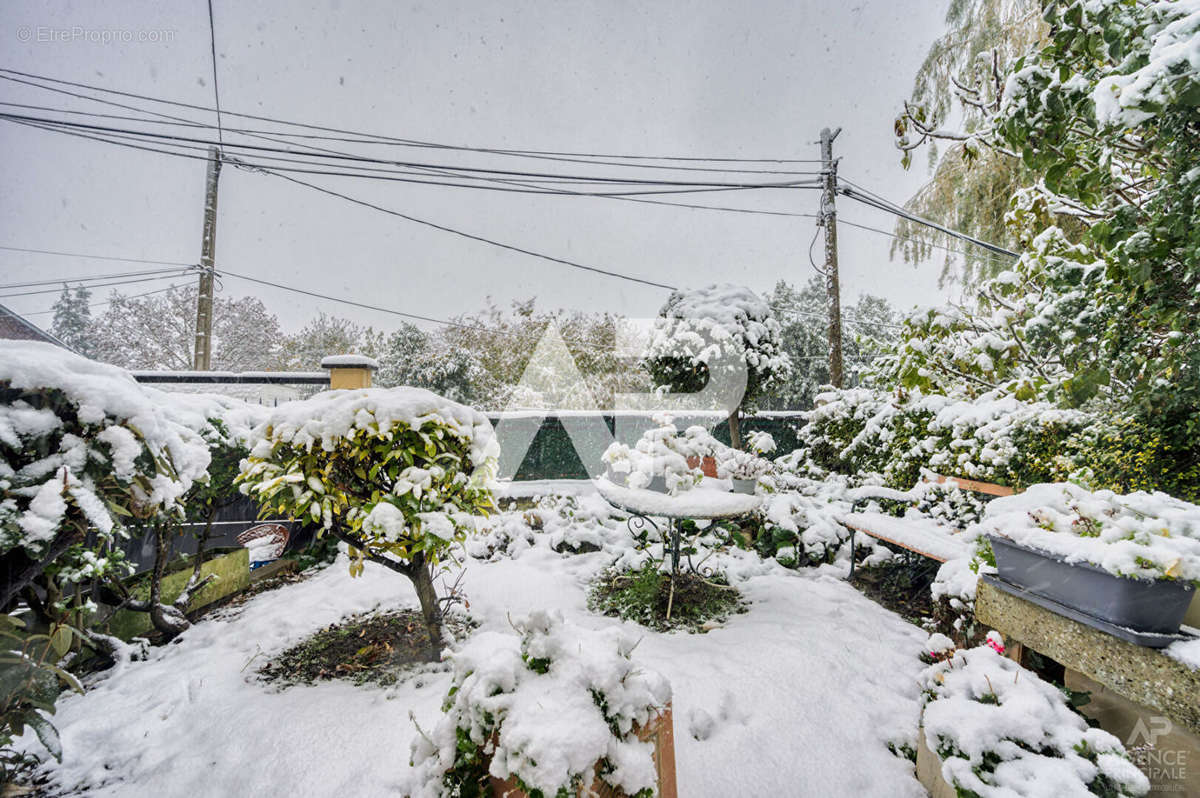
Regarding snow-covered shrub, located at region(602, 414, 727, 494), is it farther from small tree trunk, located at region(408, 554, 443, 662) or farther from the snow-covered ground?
small tree trunk, located at region(408, 554, 443, 662)

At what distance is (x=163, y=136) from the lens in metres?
7.04

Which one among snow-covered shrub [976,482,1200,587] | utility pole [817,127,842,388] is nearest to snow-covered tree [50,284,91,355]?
utility pole [817,127,842,388]

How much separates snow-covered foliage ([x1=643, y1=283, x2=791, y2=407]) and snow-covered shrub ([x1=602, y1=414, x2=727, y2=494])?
6.33 ft

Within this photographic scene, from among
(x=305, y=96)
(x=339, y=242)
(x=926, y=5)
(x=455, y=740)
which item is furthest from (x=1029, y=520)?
(x=339, y=242)

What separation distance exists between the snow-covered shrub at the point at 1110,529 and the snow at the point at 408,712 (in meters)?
0.88

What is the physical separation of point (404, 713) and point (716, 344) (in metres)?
4.47

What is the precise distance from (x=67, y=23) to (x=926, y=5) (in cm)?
963

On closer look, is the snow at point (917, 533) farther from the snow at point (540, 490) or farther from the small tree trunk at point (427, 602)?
the snow at point (540, 490)

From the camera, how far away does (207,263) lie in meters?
7.96

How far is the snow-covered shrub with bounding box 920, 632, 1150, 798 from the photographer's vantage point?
1.04m

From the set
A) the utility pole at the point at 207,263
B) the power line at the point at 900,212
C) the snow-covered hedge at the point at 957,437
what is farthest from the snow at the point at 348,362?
the power line at the point at 900,212

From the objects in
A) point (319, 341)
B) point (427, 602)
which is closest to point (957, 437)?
point (427, 602)

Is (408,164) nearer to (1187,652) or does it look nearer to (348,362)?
(348,362)

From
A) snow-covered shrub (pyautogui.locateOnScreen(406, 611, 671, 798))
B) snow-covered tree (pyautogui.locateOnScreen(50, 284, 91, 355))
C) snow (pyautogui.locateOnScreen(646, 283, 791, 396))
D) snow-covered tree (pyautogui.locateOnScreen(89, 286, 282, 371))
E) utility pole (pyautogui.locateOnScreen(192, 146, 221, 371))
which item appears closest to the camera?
snow-covered shrub (pyautogui.locateOnScreen(406, 611, 671, 798))
